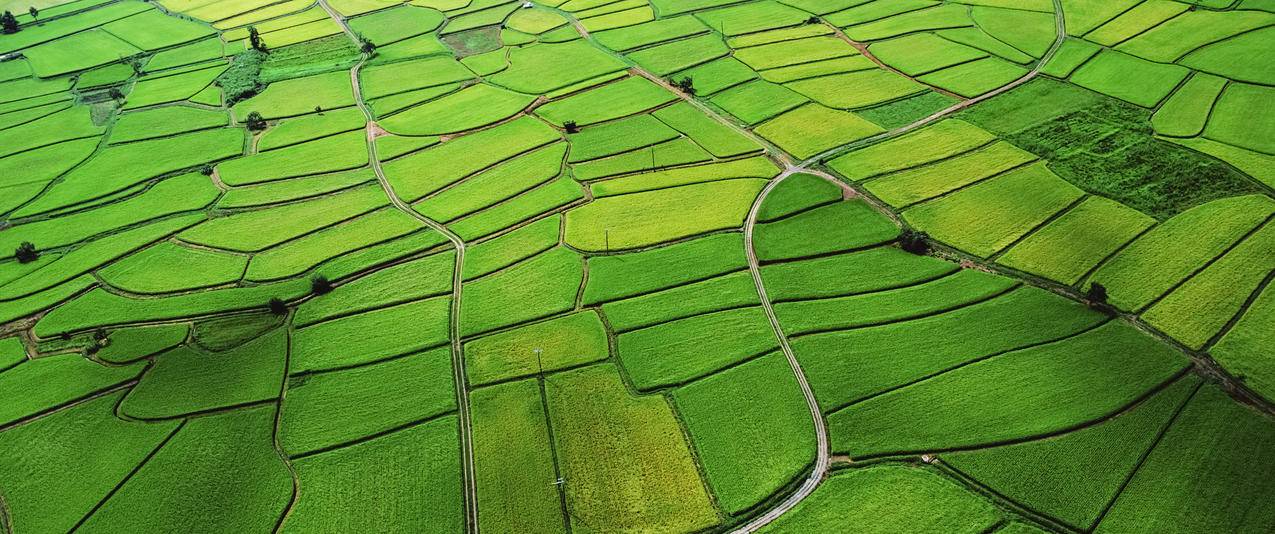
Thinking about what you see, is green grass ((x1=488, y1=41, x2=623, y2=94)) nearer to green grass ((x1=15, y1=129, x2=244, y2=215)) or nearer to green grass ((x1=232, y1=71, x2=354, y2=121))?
green grass ((x1=232, y1=71, x2=354, y2=121))

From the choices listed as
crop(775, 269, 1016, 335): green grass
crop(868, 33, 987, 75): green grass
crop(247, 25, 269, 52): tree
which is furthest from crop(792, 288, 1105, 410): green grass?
crop(247, 25, 269, 52): tree

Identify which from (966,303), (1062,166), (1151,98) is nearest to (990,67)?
(1151,98)

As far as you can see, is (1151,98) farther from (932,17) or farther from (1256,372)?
(1256,372)

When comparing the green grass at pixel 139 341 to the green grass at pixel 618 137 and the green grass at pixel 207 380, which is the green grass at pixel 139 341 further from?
the green grass at pixel 618 137

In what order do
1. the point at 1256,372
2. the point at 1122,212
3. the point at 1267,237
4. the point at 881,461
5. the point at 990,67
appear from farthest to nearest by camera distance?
the point at 990,67 < the point at 1122,212 < the point at 1267,237 < the point at 1256,372 < the point at 881,461

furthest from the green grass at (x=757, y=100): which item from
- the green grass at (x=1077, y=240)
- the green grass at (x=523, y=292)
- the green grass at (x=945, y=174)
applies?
the green grass at (x=523, y=292)
